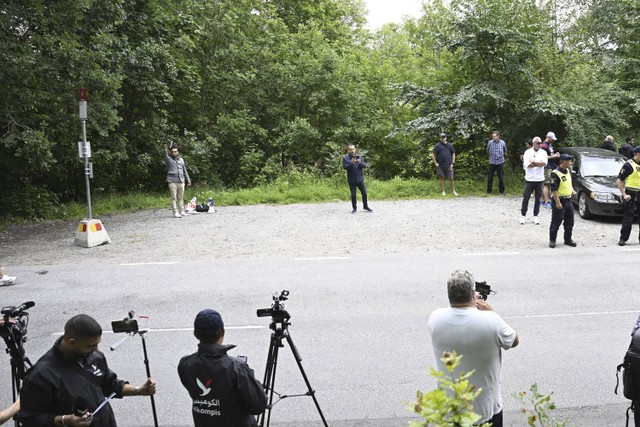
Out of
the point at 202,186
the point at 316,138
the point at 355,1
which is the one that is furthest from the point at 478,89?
the point at 355,1

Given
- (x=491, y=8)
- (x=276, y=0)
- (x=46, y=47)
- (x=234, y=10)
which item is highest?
(x=276, y=0)

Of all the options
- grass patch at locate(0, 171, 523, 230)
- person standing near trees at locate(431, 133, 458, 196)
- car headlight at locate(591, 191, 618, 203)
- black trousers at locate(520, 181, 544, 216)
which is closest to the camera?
black trousers at locate(520, 181, 544, 216)

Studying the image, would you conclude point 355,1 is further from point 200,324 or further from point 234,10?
point 200,324

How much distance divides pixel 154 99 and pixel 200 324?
63.4 feet

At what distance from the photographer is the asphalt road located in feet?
19.9

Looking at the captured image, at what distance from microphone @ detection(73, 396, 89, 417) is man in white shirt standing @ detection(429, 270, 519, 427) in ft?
7.39

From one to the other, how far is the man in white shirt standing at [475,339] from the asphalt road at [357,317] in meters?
1.62

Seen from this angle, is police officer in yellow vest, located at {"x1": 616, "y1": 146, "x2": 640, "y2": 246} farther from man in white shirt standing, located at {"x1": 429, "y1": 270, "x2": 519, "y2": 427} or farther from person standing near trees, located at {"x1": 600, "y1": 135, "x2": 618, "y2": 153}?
man in white shirt standing, located at {"x1": 429, "y1": 270, "x2": 519, "y2": 427}

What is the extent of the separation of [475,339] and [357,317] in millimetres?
4535

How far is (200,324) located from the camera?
13.0ft

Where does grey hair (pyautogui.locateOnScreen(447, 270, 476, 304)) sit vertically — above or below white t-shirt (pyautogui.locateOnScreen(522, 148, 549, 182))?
below

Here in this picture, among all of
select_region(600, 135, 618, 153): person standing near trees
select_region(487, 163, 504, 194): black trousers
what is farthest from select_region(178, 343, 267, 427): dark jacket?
select_region(600, 135, 618, 153): person standing near trees

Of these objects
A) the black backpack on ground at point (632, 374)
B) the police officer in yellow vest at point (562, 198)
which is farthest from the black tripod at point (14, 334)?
the police officer in yellow vest at point (562, 198)

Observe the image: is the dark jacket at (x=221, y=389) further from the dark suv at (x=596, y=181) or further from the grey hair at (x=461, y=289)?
the dark suv at (x=596, y=181)
